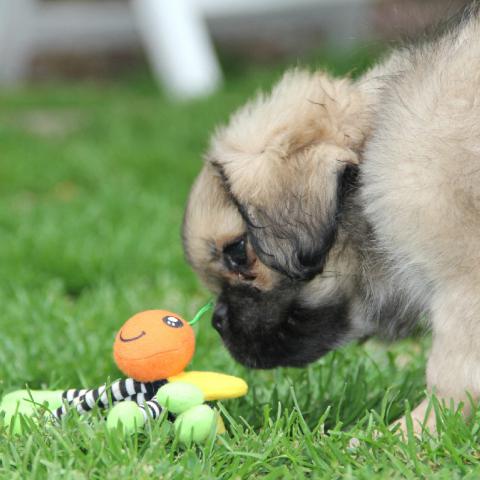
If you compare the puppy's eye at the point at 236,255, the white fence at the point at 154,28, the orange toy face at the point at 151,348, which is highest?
the puppy's eye at the point at 236,255

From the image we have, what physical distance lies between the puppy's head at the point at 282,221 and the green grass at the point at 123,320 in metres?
0.23

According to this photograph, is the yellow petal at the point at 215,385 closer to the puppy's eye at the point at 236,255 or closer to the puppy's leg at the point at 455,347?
the puppy's eye at the point at 236,255

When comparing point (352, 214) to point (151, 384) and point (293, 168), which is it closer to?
point (293, 168)

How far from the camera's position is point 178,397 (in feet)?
8.89

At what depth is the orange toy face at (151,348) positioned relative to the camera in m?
2.77

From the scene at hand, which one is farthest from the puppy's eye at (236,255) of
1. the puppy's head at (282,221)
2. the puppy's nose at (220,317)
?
the puppy's nose at (220,317)

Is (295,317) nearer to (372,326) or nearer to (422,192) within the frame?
(372,326)

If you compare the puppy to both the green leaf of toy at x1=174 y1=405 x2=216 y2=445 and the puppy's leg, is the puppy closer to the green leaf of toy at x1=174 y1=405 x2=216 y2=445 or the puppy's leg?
the puppy's leg

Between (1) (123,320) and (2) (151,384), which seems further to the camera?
(1) (123,320)

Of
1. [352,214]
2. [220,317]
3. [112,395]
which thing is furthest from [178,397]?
[352,214]

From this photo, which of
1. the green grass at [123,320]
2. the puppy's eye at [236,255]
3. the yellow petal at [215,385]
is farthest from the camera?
the puppy's eye at [236,255]

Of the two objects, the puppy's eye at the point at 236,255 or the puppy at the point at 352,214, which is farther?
the puppy's eye at the point at 236,255

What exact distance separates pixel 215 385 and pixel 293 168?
0.69 metres

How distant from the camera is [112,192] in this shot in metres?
6.06
